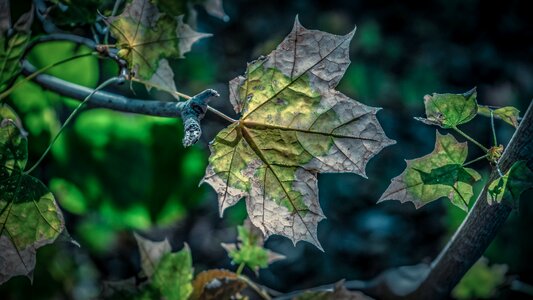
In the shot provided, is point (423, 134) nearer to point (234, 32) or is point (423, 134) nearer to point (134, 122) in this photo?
point (234, 32)

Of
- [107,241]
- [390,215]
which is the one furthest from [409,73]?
[107,241]

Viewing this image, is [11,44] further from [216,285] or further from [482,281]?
[482,281]

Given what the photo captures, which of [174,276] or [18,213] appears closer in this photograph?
[18,213]

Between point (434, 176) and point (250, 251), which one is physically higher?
point (434, 176)

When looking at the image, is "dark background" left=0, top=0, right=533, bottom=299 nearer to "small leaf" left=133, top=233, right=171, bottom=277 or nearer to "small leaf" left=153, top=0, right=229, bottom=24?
"small leaf" left=153, top=0, right=229, bottom=24

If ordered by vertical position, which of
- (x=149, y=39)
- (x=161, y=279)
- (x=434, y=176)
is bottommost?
(x=161, y=279)

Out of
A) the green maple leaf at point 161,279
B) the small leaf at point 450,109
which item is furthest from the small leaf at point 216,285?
the small leaf at point 450,109

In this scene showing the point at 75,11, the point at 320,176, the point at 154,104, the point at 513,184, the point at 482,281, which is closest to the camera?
the point at 513,184

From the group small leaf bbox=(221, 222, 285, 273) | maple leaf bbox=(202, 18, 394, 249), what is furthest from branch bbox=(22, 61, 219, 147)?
small leaf bbox=(221, 222, 285, 273)

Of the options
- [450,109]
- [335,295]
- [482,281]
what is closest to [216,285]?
[335,295]
